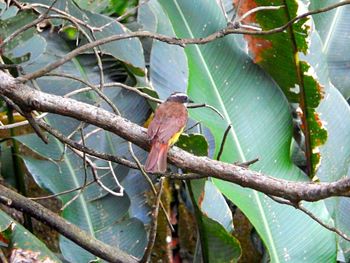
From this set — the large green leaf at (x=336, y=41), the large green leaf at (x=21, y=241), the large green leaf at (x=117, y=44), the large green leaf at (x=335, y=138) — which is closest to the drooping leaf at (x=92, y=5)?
the large green leaf at (x=117, y=44)

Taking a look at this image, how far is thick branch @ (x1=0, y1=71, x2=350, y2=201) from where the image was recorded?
169 cm

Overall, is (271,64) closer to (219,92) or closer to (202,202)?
(219,92)

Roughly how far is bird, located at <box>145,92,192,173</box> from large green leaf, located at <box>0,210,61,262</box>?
1.33 ft

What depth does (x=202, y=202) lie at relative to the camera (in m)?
2.91

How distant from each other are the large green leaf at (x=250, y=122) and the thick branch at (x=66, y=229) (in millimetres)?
503

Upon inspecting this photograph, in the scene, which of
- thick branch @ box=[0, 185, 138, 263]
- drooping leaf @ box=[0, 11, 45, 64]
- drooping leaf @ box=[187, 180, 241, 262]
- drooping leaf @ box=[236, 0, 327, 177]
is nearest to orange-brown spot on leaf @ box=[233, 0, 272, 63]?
drooping leaf @ box=[236, 0, 327, 177]

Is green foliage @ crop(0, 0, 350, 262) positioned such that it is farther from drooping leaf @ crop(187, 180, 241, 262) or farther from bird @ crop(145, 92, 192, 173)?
bird @ crop(145, 92, 192, 173)

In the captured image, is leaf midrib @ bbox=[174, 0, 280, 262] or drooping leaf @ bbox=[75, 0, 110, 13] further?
drooping leaf @ bbox=[75, 0, 110, 13]

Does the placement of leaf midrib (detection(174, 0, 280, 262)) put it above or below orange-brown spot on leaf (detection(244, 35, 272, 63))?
below

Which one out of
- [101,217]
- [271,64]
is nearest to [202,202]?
[101,217]

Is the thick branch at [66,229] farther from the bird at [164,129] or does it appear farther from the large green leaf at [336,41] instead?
the large green leaf at [336,41]

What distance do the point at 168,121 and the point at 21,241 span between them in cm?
59

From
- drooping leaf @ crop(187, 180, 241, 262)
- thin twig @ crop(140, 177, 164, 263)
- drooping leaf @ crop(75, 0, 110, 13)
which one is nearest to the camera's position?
thin twig @ crop(140, 177, 164, 263)

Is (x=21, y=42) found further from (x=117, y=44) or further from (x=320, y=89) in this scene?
(x=320, y=89)
